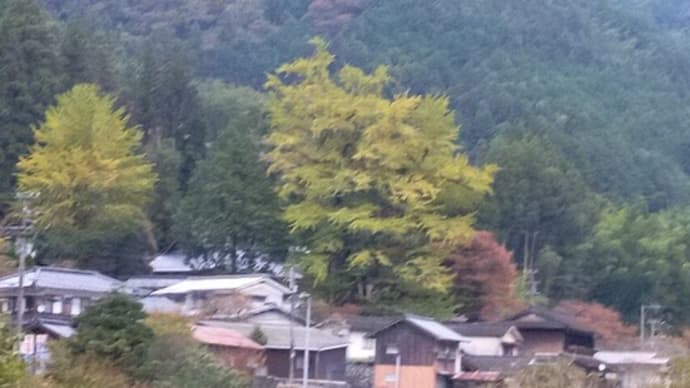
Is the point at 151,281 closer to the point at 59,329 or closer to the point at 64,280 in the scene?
the point at 64,280

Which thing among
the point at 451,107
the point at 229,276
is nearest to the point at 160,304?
the point at 229,276

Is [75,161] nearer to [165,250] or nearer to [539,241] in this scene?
[165,250]

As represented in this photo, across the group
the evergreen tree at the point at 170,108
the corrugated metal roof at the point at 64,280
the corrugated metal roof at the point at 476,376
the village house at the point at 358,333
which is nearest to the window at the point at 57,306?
the corrugated metal roof at the point at 64,280

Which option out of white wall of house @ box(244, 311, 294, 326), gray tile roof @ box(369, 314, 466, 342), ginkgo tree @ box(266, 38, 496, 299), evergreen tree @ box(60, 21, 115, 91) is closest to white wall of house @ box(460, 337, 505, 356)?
ginkgo tree @ box(266, 38, 496, 299)

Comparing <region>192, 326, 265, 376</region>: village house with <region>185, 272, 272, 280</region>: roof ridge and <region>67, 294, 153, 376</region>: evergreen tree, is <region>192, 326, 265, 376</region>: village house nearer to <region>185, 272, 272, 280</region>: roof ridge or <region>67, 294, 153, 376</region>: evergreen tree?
<region>67, 294, 153, 376</region>: evergreen tree

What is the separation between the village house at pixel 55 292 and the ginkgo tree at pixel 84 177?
1.49m

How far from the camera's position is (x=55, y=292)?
963 inches

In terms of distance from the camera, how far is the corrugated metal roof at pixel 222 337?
22.4 metres

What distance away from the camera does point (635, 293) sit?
34844mm

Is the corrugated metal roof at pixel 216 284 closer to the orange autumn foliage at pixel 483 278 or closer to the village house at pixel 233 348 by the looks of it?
the village house at pixel 233 348

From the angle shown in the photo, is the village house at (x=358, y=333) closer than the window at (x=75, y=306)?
No

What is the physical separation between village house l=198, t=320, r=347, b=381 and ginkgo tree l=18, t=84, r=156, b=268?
151 inches

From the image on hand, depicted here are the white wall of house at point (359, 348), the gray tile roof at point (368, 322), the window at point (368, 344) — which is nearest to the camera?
the gray tile roof at point (368, 322)

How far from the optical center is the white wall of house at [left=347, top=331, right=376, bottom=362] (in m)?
25.6
